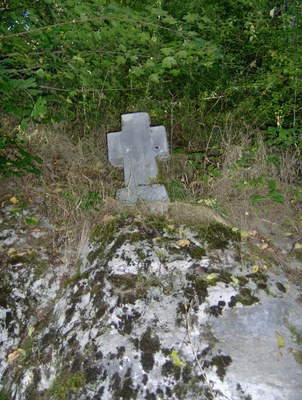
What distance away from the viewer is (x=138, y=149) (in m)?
3.23

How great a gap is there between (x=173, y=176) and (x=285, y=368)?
6.98ft

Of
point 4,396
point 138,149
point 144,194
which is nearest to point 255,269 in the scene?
point 144,194

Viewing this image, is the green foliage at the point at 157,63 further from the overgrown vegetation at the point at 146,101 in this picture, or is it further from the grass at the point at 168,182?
the grass at the point at 168,182

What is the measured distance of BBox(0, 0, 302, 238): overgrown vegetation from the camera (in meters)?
3.00

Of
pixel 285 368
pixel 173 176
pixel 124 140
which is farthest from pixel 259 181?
pixel 285 368

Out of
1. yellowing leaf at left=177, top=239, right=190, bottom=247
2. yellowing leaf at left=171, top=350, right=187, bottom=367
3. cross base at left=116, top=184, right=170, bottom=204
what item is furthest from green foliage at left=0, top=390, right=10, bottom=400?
cross base at left=116, top=184, right=170, bottom=204

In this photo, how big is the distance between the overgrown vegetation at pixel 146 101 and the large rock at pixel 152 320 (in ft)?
1.74

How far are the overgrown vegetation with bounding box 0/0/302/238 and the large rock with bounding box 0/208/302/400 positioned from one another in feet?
1.74

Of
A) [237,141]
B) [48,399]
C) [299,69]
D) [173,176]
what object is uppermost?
[299,69]

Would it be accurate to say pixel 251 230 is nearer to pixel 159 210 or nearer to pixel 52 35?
pixel 159 210

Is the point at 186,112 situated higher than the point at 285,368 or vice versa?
the point at 186,112

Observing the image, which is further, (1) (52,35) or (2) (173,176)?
(2) (173,176)

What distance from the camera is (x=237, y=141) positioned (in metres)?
3.83

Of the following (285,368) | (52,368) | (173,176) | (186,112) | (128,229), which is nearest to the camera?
(285,368)
